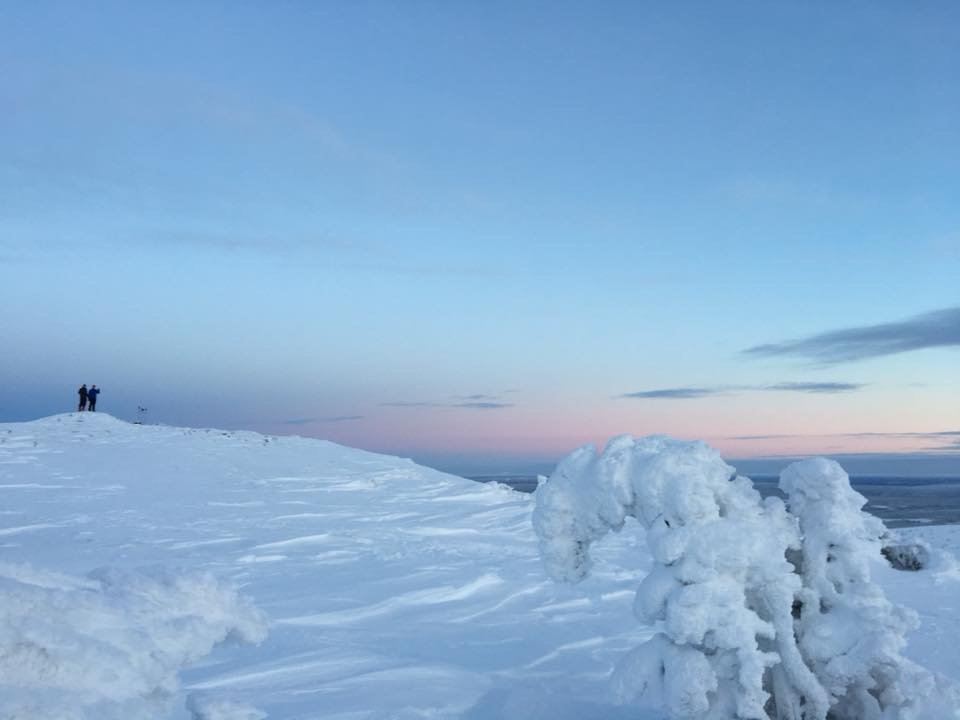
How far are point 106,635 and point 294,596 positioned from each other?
596cm

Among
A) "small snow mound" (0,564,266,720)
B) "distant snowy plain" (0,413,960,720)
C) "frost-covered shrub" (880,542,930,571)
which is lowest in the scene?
"frost-covered shrub" (880,542,930,571)

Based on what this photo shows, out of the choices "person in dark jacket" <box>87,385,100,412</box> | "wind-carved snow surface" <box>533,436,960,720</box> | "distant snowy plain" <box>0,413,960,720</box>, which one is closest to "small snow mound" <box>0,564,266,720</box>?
"distant snowy plain" <box>0,413,960,720</box>

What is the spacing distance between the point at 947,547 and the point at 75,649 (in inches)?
677

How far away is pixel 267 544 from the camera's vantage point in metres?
11.4

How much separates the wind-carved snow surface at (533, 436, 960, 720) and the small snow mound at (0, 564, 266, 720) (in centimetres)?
255

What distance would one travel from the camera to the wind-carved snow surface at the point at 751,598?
15.2 feet

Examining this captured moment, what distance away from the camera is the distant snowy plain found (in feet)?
9.86

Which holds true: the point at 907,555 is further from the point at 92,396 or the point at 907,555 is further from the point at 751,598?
the point at 92,396

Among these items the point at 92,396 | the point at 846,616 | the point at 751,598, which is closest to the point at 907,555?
the point at 846,616

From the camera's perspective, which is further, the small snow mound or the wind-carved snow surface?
the wind-carved snow surface

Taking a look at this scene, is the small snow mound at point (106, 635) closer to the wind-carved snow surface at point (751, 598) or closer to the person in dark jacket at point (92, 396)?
the wind-carved snow surface at point (751, 598)

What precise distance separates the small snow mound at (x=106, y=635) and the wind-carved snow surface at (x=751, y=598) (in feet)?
8.36

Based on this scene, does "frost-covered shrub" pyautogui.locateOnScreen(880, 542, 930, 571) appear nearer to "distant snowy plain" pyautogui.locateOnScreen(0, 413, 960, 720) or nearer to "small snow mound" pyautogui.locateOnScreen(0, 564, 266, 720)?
"distant snowy plain" pyautogui.locateOnScreen(0, 413, 960, 720)

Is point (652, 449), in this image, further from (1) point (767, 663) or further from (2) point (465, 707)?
(2) point (465, 707)
